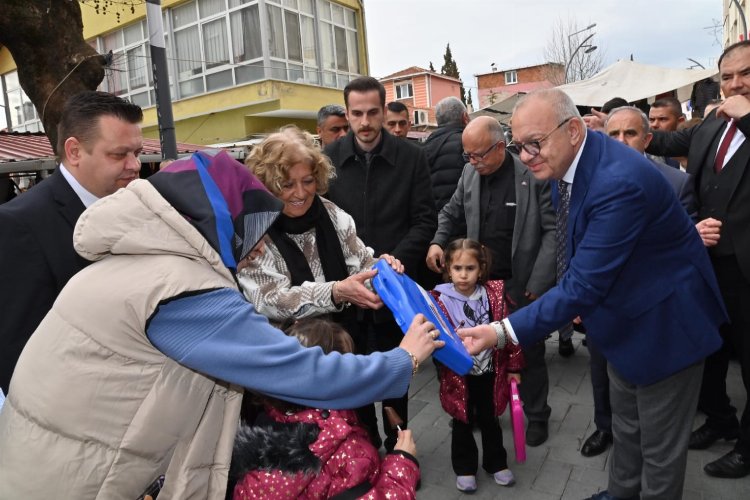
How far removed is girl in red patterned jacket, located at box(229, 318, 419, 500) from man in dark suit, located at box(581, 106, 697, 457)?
217 cm

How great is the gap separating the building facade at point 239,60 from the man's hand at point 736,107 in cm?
1588

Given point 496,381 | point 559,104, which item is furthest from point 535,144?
point 496,381

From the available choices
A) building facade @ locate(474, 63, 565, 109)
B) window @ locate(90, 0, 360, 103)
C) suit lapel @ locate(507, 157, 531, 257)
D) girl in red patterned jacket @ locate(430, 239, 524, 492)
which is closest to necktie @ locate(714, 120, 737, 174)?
suit lapel @ locate(507, 157, 531, 257)

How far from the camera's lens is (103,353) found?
4.52ft

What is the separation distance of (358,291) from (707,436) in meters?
2.72

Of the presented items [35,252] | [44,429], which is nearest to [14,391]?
[44,429]

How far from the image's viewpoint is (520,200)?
3.83 m

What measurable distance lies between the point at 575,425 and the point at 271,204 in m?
3.30

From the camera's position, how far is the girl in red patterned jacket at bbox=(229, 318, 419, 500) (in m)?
1.66

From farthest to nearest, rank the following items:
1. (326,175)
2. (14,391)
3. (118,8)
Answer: (118,8)
(326,175)
(14,391)

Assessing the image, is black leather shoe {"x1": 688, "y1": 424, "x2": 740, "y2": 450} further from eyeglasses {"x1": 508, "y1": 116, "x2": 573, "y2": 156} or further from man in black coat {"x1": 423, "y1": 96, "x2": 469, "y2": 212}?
man in black coat {"x1": 423, "y1": 96, "x2": 469, "y2": 212}

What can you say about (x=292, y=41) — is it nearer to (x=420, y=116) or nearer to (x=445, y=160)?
(x=445, y=160)

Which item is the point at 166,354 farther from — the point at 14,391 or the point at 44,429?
the point at 14,391

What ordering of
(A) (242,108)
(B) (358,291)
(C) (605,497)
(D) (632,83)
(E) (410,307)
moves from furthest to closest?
(A) (242,108) < (D) (632,83) < (C) (605,497) < (B) (358,291) < (E) (410,307)
